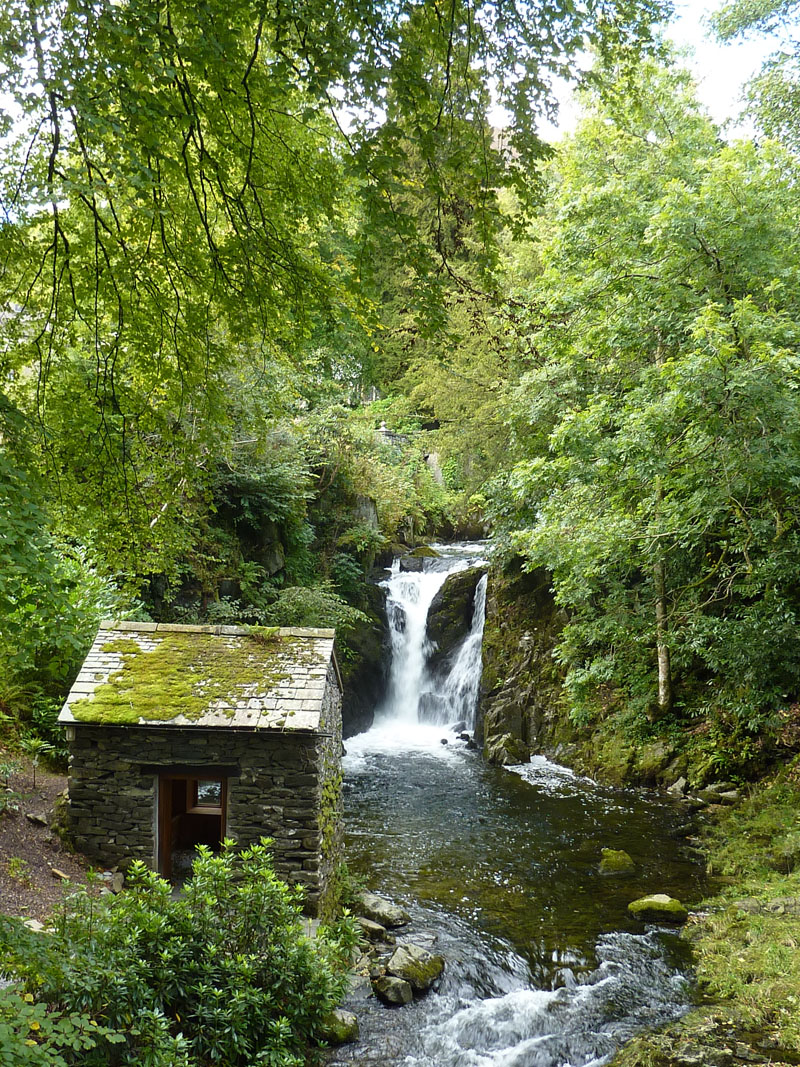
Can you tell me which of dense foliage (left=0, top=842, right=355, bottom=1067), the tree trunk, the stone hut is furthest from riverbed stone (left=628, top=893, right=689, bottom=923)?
the tree trunk

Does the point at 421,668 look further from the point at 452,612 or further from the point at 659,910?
the point at 659,910

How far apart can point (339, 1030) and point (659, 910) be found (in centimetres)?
409

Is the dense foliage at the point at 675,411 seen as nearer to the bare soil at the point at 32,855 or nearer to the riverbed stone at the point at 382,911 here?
the riverbed stone at the point at 382,911

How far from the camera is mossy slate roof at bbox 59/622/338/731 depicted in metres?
7.16

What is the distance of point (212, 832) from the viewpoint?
9500 mm

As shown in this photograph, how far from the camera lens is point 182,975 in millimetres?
4766

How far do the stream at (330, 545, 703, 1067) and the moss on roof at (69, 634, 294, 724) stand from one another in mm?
3094

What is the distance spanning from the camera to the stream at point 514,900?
5.94 metres

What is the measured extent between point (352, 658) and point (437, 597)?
3339mm

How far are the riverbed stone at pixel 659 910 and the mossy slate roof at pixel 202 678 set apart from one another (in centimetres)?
436

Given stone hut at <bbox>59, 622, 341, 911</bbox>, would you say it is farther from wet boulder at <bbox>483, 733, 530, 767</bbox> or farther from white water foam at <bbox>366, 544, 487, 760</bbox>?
white water foam at <bbox>366, 544, 487, 760</bbox>

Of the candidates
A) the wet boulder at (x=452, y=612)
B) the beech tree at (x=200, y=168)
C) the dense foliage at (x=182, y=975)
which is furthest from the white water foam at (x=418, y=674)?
the beech tree at (x=200, y=168)

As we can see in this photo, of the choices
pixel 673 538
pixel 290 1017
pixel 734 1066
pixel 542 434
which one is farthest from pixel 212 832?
pixel 542 434

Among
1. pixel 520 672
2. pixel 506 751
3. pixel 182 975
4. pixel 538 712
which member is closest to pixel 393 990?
pixel 182 975
